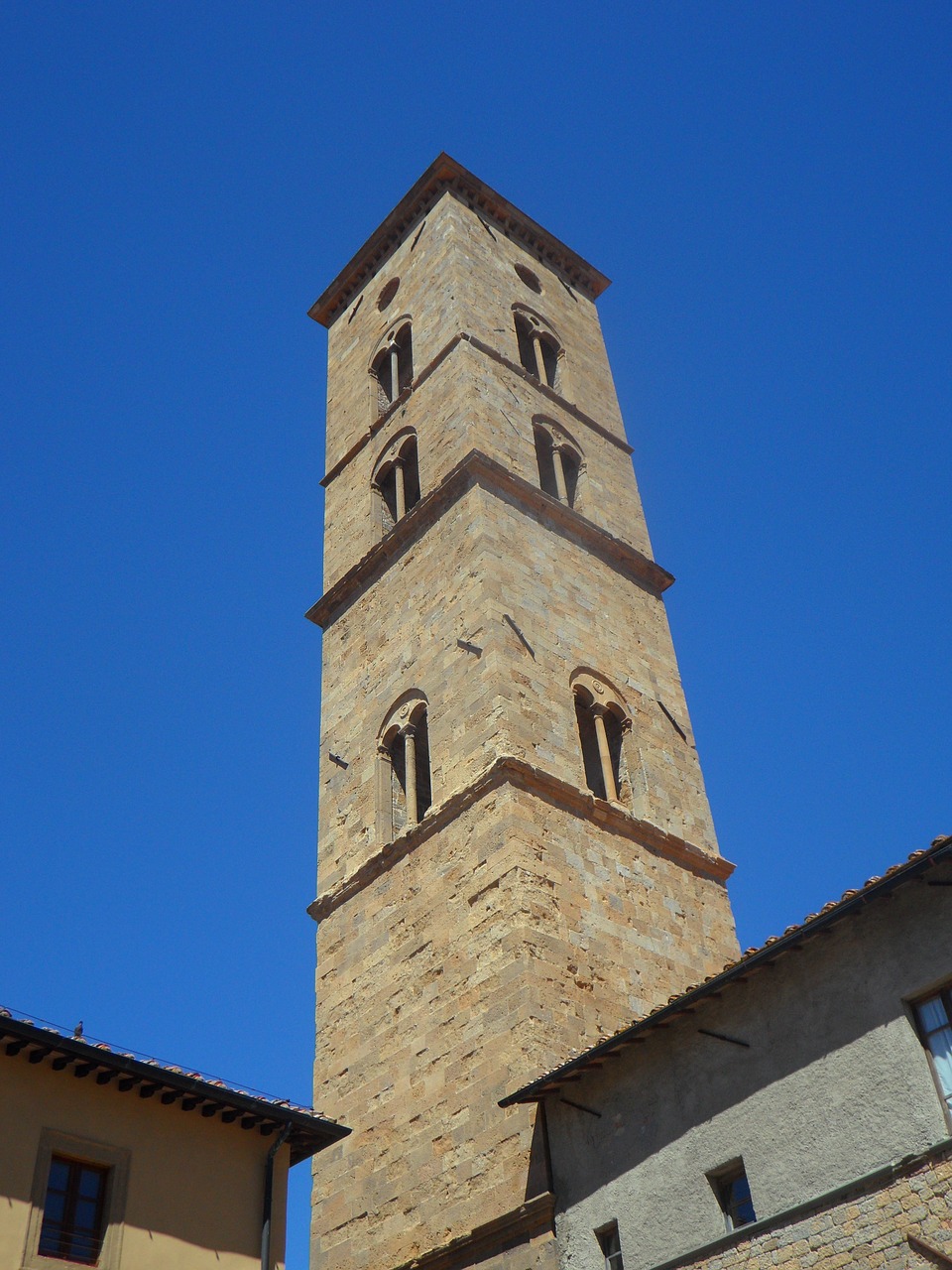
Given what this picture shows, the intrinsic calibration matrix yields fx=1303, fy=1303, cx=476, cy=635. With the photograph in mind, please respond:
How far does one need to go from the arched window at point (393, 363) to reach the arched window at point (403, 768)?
9335 millimetres

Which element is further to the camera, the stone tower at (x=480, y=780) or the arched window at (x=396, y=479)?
the arched window at (x=396, y=479)

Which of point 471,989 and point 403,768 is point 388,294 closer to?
point 403,768

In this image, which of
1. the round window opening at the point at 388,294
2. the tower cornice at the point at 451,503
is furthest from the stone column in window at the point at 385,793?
the round window opening at the point at 388,294

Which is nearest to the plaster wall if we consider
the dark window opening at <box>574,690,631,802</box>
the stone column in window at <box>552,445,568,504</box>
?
the dark window opening at <box>574,690,631,802</box>

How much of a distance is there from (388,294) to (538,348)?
14.5ft

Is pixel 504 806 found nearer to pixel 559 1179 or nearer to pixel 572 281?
pixel 559 1179

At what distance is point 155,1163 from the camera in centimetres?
1245

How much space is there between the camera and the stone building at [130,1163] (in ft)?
37.8

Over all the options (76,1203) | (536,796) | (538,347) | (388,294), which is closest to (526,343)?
(538,347)

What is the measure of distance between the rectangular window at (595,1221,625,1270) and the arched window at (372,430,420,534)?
47.9ft

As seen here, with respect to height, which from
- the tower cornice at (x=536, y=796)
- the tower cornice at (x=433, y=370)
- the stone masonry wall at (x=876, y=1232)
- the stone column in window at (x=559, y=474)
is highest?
the tower cornice at (x=433, y=370)

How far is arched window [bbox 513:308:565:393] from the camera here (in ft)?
91.7

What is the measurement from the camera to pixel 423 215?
30484 mm

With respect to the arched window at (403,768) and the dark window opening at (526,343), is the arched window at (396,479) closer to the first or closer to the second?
the dark window opening at (526,343)
